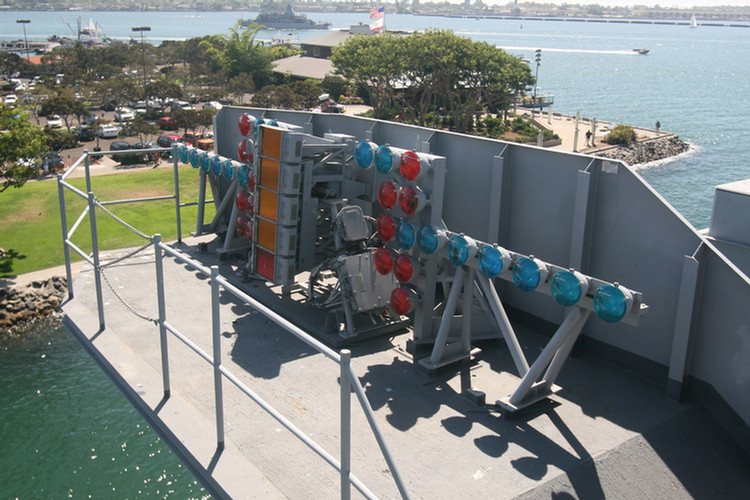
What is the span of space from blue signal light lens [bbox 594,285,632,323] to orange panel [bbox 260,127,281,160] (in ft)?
16.9

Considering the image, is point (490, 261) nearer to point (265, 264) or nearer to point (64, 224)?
point (265, 264)

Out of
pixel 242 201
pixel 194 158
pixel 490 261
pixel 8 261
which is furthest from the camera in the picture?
pixel 8 261

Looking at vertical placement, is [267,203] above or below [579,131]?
above

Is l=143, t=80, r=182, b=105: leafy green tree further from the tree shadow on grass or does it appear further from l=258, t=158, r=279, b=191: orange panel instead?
l=258, t=158, r=279, b=191: orange panel

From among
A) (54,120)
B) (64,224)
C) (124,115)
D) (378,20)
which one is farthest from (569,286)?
(378,20)

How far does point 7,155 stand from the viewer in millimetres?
25188

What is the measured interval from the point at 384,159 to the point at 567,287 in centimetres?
307

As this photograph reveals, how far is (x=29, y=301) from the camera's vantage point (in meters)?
22.6

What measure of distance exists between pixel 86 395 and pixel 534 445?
46.4 ft

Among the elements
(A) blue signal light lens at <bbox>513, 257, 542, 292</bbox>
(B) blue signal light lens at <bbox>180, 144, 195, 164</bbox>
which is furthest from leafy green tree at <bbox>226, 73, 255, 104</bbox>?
(A) blue signal light lens at <bbox>513, 257, 542, 292</bbox>

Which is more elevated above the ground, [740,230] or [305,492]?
[740,230]

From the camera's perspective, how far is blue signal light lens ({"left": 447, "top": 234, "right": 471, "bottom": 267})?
318 inches

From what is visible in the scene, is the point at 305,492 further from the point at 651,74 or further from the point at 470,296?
the point at 651,74

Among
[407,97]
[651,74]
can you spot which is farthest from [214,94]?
[651,74]
